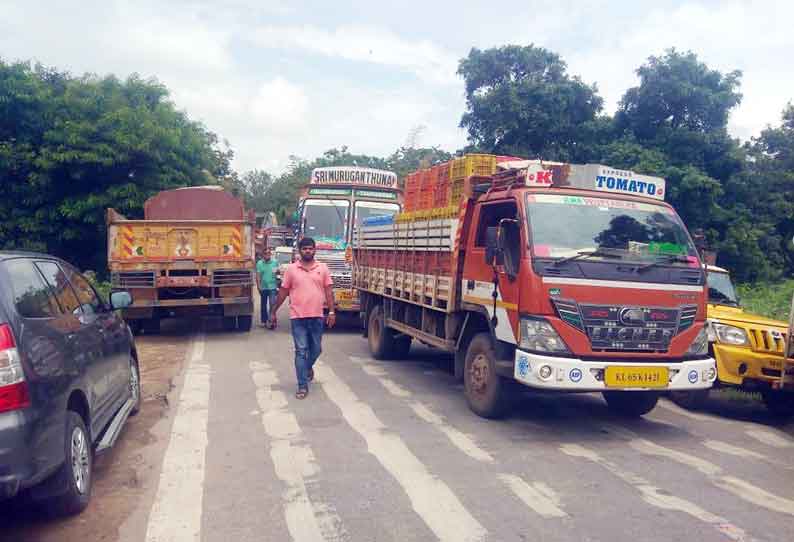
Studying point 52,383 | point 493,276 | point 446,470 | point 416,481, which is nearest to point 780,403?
point 493,276

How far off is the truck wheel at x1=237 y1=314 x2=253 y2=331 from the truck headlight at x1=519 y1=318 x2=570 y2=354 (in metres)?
8.01

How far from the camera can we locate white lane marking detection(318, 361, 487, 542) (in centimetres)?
419

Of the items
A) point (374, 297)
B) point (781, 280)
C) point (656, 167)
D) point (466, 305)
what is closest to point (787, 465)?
point (466, 305)

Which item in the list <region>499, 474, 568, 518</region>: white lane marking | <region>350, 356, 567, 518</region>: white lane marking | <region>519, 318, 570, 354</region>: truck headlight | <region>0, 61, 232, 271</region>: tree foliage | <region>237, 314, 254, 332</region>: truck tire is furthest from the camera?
<region>0, 61, 232, 271</region>: tree foliage

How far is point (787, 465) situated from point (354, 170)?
33.7 ft

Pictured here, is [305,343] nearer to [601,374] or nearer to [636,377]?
[601,374]

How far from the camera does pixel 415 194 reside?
9.80m

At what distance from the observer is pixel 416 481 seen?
16.5ft

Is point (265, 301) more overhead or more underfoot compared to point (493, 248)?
more underfoot

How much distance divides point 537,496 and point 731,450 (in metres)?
2.53

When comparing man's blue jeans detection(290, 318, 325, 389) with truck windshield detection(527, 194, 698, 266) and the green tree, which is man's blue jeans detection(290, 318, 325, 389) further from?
the green tree

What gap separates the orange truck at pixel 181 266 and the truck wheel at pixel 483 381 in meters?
6.32

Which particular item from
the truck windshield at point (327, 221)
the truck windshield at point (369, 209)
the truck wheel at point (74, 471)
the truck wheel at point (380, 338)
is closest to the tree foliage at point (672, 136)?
the truck windshield at point (369, 209)

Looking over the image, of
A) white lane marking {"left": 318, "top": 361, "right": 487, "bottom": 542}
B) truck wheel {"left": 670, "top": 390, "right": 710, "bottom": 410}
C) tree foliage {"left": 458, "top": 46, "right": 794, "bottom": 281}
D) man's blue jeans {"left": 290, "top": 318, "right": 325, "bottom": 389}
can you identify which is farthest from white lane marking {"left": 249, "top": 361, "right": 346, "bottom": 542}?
tree foliage {"left": 458, "top": 46, "right": 794, "bottom": 281}
